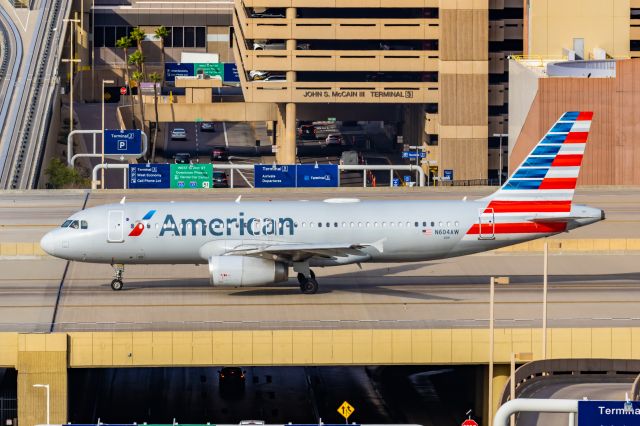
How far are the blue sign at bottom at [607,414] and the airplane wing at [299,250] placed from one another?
4115 cm

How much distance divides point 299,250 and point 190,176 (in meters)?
43.3

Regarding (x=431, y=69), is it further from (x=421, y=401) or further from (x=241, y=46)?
(x=421, y=401)

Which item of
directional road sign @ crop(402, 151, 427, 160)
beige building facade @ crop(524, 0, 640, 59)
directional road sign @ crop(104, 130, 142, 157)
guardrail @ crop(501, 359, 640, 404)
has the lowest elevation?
guardrail @ crop(501, 359, 640, 404)

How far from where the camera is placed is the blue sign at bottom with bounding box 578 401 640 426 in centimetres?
2734

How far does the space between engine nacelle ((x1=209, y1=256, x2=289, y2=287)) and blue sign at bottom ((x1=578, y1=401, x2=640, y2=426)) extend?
4359 centimetres

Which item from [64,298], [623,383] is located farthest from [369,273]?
[623,383]

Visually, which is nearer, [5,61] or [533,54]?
[533,54]

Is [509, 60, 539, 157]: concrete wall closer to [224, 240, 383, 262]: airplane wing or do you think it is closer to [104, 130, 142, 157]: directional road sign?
[104, 130, 142, 157]: directional road sign

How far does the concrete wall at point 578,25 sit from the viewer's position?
151375mm

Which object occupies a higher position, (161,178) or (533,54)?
(533,54)

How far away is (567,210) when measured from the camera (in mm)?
72812

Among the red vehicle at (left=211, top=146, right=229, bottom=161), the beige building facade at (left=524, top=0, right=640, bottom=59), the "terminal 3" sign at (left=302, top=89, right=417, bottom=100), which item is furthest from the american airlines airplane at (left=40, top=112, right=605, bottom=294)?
the red vehicle at (left=211, top=146, right=229, bottom=161)

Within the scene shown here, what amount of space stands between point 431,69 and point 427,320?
320 feet

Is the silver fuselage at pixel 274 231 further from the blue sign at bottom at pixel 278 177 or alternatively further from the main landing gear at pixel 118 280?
the blue sign at bottom at pixel 278 177
